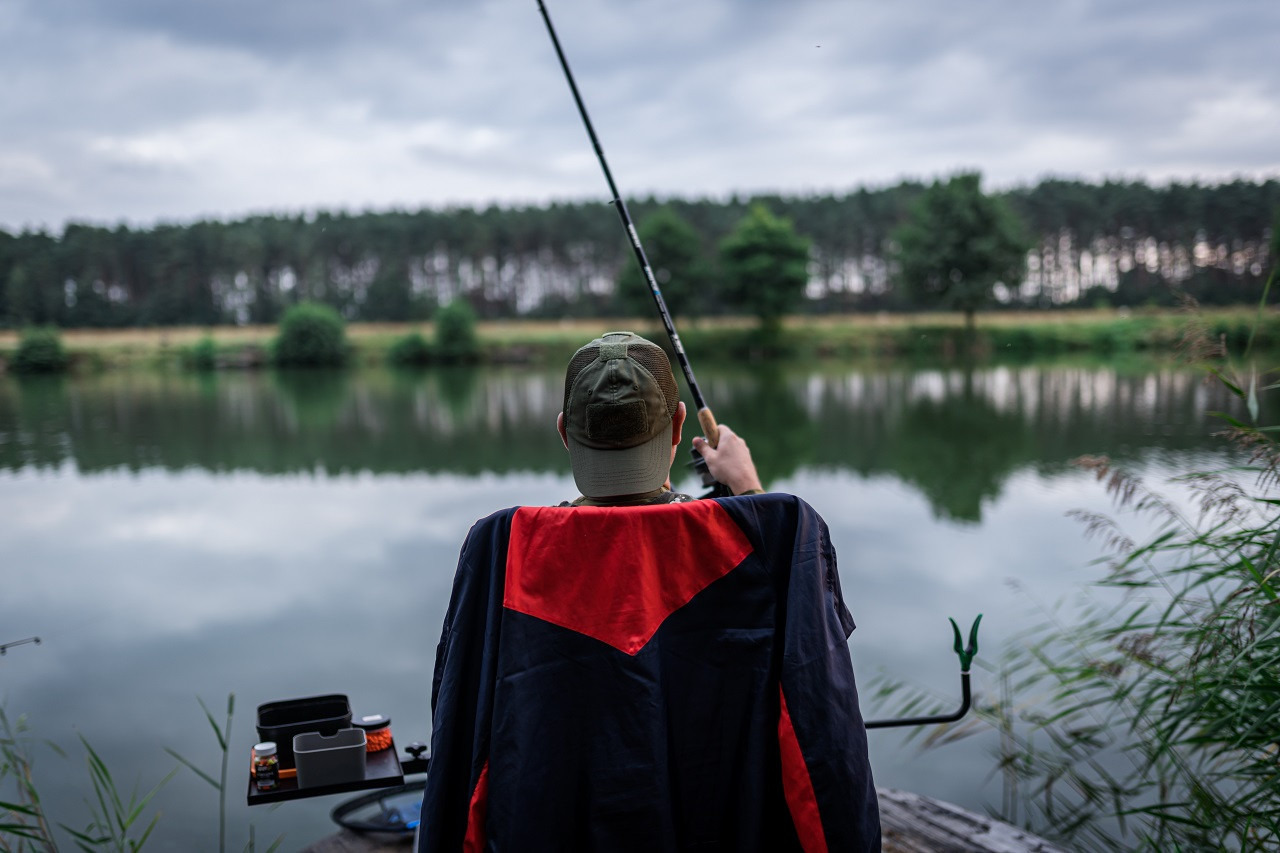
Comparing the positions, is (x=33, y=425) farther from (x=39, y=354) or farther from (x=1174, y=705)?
(x=1174, y=705)

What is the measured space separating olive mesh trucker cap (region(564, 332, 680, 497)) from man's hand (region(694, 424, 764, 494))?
15.6 inches

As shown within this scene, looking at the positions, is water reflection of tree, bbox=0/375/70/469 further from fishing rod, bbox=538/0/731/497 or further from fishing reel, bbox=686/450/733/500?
fishing reel, bbox=686/450/733/500

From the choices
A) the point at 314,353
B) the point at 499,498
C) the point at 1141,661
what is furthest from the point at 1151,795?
the point at 314,353

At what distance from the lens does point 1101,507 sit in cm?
909

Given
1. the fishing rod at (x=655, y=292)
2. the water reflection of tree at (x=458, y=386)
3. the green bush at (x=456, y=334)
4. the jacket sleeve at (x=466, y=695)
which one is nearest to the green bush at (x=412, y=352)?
the green bush at (x=456, y=334)

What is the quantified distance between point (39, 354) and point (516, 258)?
25.4 metres

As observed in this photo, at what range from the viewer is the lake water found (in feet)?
17.2

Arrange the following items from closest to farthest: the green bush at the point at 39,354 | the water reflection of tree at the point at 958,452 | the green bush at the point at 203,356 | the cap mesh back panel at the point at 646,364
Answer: the cap mesh back panel at the point at 646,364 < the water reflection of tree at the point at 958,452 < the green bush at the point at 39,354 < the green bush at the point at 203,356

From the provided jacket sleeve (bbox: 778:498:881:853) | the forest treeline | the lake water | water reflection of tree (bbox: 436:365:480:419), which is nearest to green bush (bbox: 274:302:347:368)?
water reflection of tree (bbox: 436:365:480:419)

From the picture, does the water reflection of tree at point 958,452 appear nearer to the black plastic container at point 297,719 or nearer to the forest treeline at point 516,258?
the black plastic container at point 297,719

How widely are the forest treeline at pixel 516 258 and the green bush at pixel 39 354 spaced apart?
3747 mm

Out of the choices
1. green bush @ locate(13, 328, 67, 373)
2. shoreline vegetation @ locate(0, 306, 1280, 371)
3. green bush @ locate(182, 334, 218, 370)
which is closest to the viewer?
green bush @ locate(13, 328, 67, 373)

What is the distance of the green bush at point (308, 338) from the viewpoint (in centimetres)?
4047

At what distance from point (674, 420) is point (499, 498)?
960 cm
